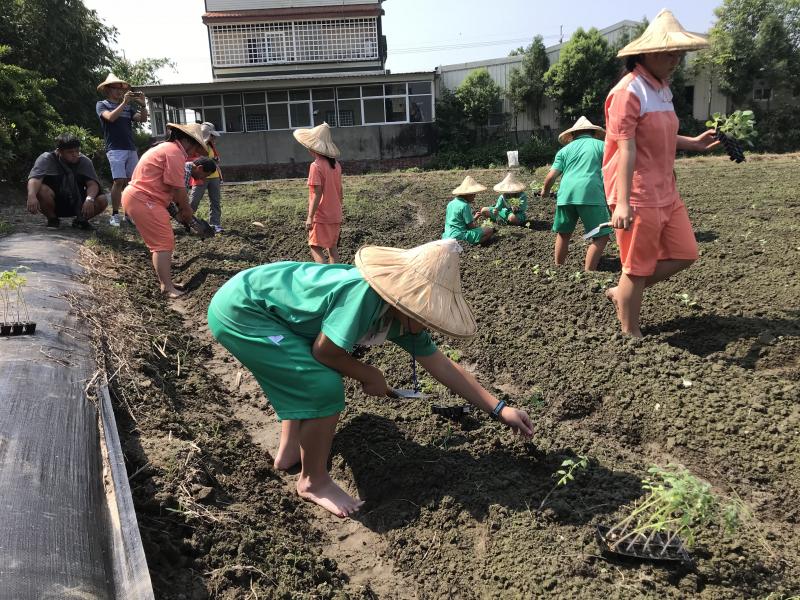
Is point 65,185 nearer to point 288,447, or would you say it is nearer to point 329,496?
point 288,447

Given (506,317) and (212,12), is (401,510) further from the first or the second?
(212,12)

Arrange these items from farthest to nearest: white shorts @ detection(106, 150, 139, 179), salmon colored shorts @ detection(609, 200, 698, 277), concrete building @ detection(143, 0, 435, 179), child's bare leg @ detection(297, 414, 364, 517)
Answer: concrete building @ detection(143, 0, 435, 179), white shorts @ detection(106, 150, 139, 179), salmon colored shorts @ detection(609, 200, 698, 277), child's bare leg @ detection(297, 414, 364, 517)

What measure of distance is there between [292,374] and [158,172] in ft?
12.4

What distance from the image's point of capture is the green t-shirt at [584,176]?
511 centimetres

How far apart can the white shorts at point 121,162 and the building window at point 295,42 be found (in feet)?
64.9

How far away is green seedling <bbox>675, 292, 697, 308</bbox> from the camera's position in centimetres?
420

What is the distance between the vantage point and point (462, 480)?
266cm

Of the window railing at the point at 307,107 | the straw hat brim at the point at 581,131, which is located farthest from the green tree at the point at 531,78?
the straw hat brim at the point at 581,131

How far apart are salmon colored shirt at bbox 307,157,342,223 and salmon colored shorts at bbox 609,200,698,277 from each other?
2.98 m

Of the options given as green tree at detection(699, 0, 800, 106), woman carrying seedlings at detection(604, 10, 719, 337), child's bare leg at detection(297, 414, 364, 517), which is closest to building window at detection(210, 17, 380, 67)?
green tree at detection(699, 0, 800, 106)

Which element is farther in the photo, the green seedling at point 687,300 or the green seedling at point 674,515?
the green seedling at point 687,300

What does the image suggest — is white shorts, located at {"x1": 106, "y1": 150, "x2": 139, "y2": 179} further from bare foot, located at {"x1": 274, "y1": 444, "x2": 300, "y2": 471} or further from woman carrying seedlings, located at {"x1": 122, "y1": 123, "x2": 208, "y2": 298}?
bare foot, located at {"x1": 274, "y1": 444, "x2": 300, "y2": 471}

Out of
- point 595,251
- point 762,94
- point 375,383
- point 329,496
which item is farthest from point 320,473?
point 762,94

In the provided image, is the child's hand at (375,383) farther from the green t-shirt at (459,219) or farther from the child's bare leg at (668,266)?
the green t-shirt at (459,219)
